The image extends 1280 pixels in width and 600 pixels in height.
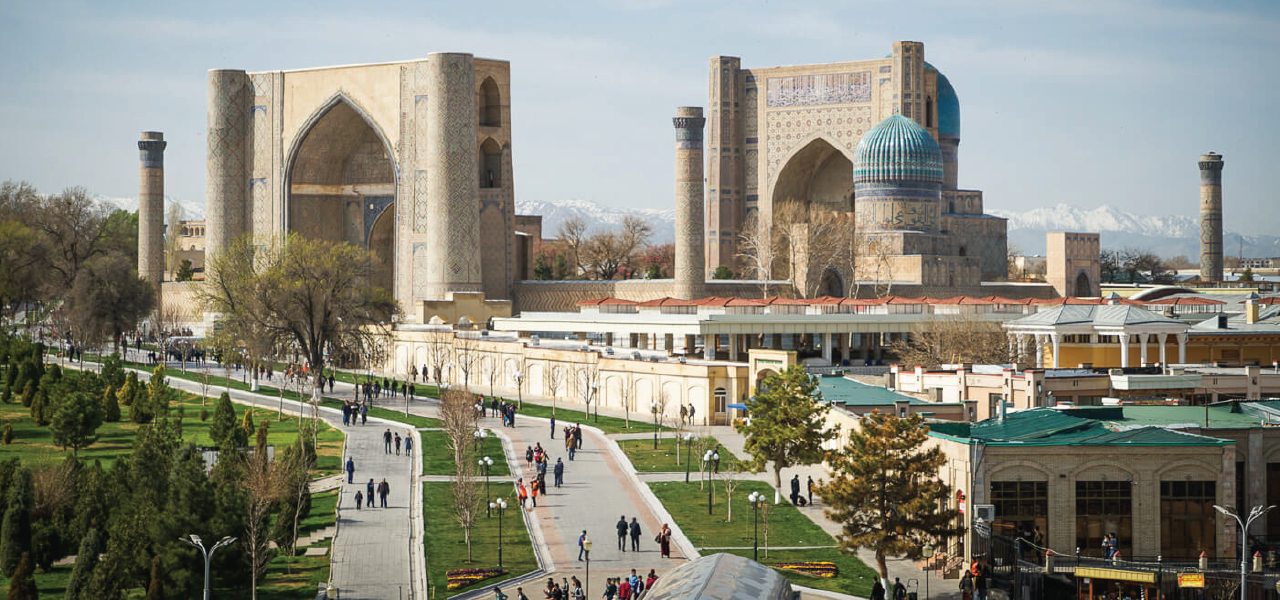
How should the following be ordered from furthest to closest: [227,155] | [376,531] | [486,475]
Result: 1. [227,155]
2. [486,475]
3. [376,531]

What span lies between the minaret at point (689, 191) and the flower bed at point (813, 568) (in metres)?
38.3

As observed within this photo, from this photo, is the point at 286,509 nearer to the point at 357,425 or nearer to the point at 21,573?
the point at 21,573

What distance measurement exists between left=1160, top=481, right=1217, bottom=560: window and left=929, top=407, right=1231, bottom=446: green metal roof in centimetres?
68

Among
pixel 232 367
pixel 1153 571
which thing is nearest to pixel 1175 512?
pixel 1153 571

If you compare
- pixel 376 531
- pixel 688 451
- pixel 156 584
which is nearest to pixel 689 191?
pixel 688 451

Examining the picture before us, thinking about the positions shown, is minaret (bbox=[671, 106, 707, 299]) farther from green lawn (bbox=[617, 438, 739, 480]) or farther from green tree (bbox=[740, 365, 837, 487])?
green tree (bbox=[740, 365, 837, 487])

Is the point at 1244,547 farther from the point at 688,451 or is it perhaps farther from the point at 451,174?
the point at 451,174

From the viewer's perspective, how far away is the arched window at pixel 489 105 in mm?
64938

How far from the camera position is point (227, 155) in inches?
2675

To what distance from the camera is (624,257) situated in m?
89.3

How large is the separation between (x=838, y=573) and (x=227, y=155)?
162 ft

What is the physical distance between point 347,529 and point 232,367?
104ft

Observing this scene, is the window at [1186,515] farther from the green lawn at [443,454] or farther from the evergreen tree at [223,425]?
the evergreen tree at [223,425]

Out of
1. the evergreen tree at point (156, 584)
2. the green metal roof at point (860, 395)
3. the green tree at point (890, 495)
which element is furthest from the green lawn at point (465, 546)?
the green metal roof at point (860, 395)
